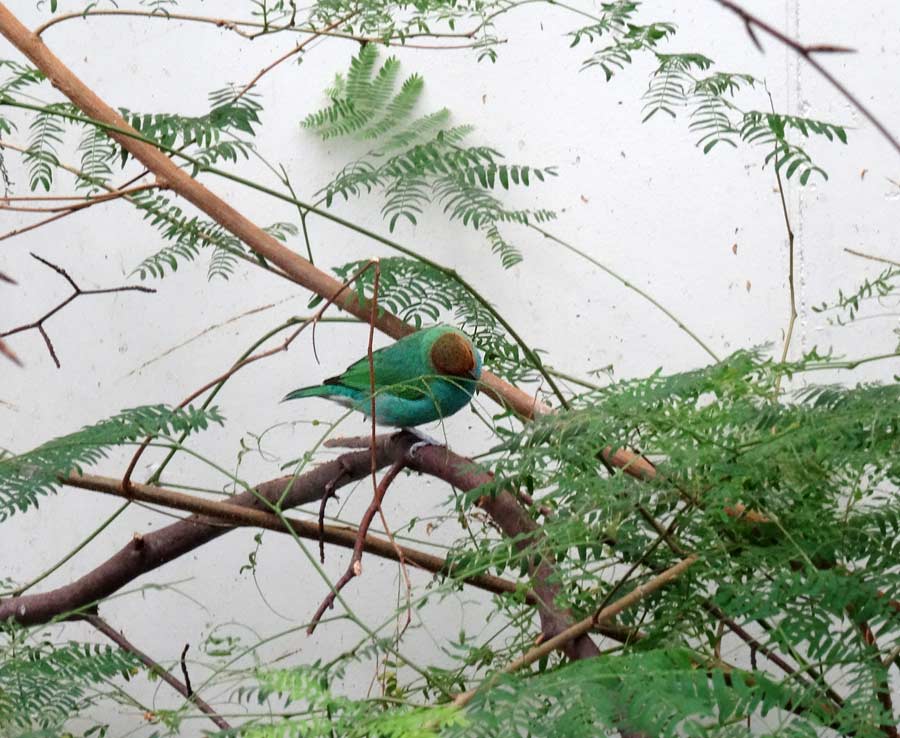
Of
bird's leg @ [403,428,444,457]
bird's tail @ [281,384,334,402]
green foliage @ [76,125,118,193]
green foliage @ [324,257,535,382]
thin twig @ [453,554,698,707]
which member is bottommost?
thin twig @ [453,554,698,707]

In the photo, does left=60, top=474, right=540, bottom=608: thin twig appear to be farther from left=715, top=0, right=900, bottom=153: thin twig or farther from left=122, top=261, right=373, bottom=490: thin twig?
left=715, top=0, right=900, bottom=153: thin twig

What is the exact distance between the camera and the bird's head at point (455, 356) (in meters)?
1.23

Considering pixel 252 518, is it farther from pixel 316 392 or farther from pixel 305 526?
pixel 316 392

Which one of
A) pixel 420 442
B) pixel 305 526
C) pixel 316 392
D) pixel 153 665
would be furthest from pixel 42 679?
pixel 316 392

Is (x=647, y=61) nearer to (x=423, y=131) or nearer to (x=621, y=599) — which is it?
(x=423, y=131)

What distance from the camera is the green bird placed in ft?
4.07

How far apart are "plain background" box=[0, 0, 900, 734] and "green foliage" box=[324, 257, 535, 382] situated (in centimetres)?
40

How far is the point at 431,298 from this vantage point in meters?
1.22

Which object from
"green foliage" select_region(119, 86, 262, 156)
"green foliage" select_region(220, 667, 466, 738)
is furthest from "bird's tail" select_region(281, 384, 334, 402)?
"green foliage" select_region(220, 667, 466, 738)

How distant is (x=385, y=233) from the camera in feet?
5.82

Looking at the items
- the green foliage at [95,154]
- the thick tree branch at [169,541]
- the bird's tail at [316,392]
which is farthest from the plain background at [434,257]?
the green foliage at [95,154]

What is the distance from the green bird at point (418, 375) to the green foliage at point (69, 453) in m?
0.26

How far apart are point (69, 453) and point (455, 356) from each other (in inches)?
17.1

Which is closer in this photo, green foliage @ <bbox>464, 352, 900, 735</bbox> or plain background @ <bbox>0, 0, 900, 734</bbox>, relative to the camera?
green foliage @ <bbox>464, 352, 900, 735</bbox>
